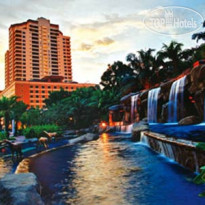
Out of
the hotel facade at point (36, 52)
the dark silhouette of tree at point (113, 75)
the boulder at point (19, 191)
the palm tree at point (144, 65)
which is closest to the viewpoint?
the boulder at point (19, 191)

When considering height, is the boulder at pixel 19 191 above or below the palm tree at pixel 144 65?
below

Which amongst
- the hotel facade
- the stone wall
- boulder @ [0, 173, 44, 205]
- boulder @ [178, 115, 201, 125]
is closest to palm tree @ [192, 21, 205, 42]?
boulder @ [178, 115, 201, 125]

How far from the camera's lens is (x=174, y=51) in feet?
130

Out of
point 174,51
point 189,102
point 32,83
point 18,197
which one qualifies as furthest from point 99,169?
point 32,83

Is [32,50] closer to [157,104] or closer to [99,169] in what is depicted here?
[157,104]

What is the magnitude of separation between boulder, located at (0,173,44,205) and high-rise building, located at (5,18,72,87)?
127 metres

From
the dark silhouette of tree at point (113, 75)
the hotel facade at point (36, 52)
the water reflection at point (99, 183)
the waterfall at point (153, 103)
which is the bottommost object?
the water reflection at point (99, 183)

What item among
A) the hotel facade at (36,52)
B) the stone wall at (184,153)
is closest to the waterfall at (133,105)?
the stone wall at (184,153)

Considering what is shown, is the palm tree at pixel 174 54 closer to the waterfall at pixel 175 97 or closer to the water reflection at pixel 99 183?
the waterfall at pixel 175 97

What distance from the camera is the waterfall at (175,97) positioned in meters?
21.9

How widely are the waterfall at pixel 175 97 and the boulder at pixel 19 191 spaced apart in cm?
1889

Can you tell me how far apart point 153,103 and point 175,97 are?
210 inches

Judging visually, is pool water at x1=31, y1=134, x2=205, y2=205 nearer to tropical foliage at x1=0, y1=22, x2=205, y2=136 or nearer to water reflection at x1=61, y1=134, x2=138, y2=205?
water reflection at x1=61, y1=134, x2=138, y2=205

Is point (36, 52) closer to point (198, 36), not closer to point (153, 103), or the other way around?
point (198, 36)
